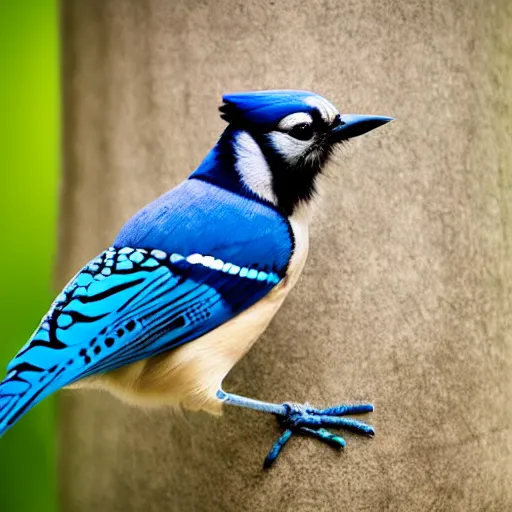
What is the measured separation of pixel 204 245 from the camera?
1140 millimetres

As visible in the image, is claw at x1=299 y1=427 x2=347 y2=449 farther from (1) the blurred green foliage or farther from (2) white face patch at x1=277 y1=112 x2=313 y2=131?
(1) the blurred green foliage

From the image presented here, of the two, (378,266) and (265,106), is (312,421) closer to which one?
(378,266)

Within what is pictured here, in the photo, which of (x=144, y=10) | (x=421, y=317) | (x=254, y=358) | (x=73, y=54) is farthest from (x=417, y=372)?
(x=73, y=54)

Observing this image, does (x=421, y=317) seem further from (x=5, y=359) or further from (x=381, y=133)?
(x=5, y=359)

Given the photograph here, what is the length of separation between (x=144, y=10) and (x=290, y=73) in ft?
1.17

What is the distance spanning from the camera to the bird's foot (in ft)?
3.86

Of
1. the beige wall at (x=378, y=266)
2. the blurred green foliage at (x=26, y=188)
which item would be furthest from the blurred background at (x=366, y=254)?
the blurred green foliage at (x=26, y=188)

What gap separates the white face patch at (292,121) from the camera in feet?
3.83

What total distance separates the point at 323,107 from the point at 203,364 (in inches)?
19.4

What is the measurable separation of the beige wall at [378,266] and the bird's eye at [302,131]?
0.09 m

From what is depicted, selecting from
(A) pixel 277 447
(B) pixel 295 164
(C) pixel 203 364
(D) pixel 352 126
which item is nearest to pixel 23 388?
(C) pixel 203 364

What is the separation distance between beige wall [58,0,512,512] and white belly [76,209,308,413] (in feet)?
0.17

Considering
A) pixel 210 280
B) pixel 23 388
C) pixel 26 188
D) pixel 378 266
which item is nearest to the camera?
pixel 23 388

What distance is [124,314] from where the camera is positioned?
1056mm
